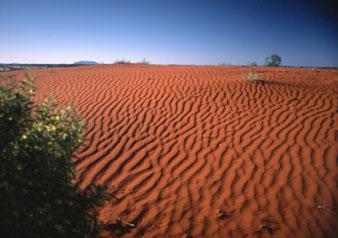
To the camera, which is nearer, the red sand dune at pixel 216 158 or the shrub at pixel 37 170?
the shrub at pixel 37 170

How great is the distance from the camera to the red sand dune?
12.7 ft

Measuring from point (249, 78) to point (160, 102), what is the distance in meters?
3.80

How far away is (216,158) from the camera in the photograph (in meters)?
5.31

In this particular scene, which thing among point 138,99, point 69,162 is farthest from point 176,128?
point 69,162

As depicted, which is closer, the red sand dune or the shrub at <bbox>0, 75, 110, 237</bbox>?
the shrub at <bbox>0, 75, 110, 237</bbox>

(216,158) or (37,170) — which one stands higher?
(37,170)

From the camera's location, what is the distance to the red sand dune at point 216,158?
3859mm

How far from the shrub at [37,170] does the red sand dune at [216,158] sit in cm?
64

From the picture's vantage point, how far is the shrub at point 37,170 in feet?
7.62

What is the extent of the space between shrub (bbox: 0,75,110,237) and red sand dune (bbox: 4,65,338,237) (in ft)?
2.09

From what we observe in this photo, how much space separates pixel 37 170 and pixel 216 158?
367cm

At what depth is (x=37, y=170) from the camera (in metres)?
2.37

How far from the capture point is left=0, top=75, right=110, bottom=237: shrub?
2322 millimetres

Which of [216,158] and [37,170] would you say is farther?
[216,158]
